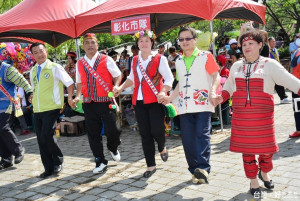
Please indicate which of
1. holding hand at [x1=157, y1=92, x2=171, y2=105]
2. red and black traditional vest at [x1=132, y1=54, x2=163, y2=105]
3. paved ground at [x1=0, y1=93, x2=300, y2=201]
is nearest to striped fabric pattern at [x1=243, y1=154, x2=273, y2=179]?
paved ground at [x1=0, y1=93, x2=300, y2=201]

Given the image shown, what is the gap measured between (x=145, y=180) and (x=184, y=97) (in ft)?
4.00

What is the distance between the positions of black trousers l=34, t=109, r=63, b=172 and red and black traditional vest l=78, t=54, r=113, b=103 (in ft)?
1.77

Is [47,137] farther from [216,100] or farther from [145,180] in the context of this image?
[216,100]

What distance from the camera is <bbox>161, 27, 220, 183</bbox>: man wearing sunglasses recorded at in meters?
4.07

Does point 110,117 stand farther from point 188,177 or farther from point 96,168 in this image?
point 188,177

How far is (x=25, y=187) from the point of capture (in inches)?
184

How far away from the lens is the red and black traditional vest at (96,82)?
15.8 feet

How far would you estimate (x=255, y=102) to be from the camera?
347cm

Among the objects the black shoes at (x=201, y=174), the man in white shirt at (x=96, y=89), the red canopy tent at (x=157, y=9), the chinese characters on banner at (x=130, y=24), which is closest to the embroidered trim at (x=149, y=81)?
the man in white shirt at (x=96, y=89)

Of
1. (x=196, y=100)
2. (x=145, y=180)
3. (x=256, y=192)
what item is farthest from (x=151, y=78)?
(x=256, y=192)

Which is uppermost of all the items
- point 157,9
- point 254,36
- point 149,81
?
point 157,9

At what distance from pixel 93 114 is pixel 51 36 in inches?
272

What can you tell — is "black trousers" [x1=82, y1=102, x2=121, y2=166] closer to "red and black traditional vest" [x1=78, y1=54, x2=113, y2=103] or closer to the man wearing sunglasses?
"red and black traditional vest" [x1=78, y1=54, x2=113, y2=103]

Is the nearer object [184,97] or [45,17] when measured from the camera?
[184,97]
